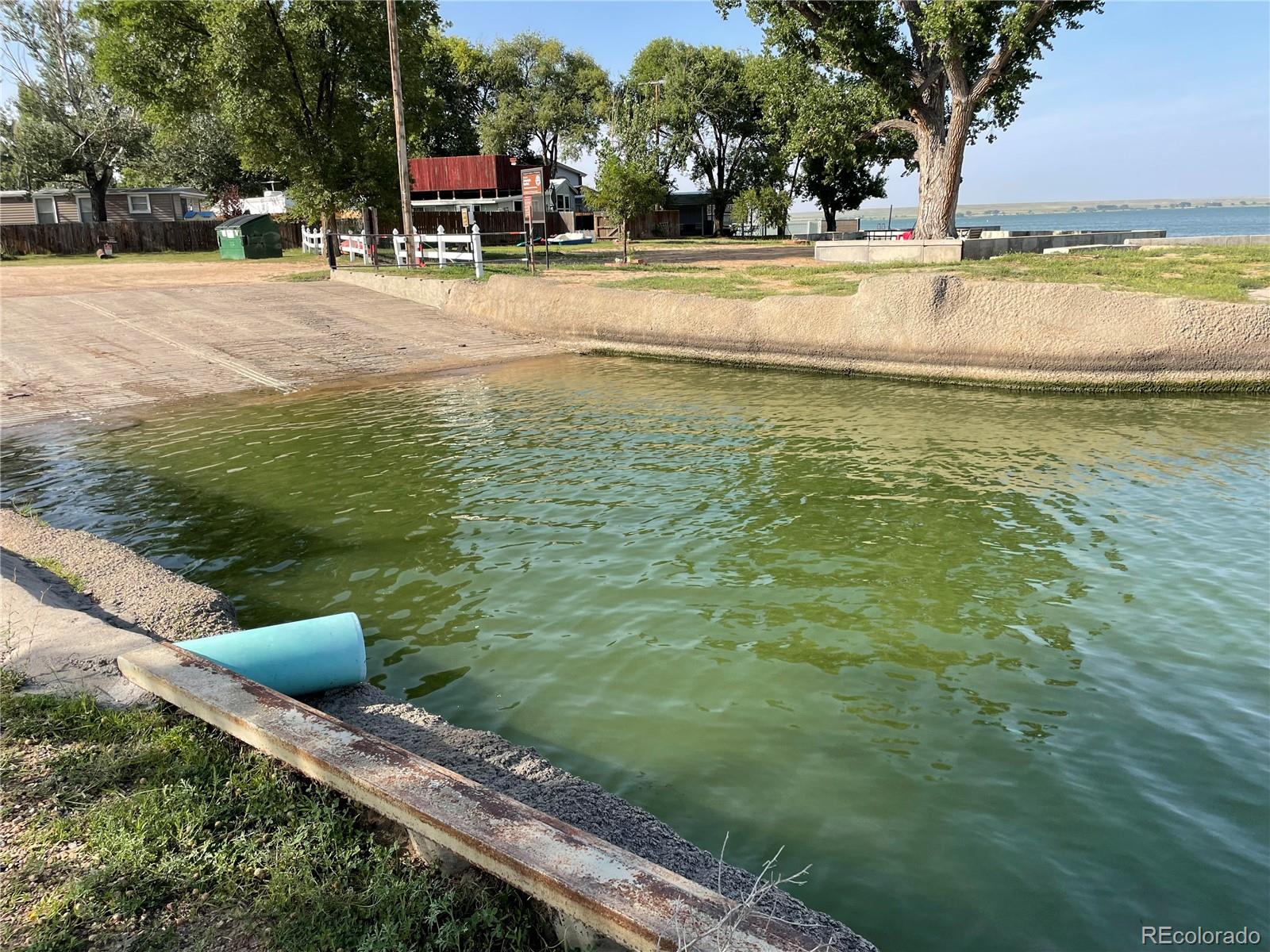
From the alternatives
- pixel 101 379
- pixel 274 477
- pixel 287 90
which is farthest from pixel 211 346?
pixel 287 90

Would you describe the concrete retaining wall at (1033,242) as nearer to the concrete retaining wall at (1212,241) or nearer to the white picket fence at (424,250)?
the concrete retaining wall at (1212,241)

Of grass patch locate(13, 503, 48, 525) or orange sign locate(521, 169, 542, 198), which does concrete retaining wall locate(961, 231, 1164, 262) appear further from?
grass patch locate(13, 503, 48, 525)

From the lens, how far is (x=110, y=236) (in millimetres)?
38844

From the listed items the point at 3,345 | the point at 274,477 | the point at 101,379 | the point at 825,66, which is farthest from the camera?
the point at 825,66

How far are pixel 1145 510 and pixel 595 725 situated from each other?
6.39 metres

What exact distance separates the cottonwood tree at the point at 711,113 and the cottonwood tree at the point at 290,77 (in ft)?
97.1

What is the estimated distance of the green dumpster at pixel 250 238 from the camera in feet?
115

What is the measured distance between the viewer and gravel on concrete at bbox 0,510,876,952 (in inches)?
132

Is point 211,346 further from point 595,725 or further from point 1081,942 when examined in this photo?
point 1081,942

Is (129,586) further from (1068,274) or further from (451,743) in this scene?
(1068,274)

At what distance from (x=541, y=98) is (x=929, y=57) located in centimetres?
4417

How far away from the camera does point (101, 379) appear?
50.2ft

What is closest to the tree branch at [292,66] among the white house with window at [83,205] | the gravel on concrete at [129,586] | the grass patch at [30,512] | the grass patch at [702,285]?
the grass patch at [702,285]

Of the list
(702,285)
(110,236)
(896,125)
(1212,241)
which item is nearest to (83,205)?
(110,236)
